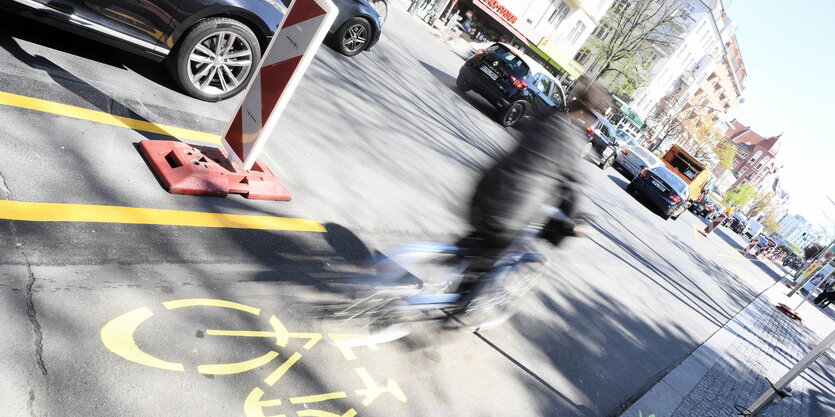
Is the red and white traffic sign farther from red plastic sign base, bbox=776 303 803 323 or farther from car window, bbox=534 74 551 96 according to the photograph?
red plastic sign base, bbox=776 303 803 323

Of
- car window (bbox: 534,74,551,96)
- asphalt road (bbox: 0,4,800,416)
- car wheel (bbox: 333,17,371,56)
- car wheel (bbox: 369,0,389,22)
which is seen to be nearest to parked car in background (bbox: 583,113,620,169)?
car window (bbox: 534,74,551,96)

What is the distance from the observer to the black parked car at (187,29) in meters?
3.89

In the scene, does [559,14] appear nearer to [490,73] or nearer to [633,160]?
[633,160]

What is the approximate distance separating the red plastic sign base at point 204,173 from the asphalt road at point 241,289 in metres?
0.09

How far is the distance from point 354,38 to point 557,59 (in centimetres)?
3710

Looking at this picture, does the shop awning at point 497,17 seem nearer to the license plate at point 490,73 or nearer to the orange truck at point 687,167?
the orange truck at point 687,167

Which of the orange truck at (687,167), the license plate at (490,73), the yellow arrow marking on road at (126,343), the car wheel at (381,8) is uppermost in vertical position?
the orange truck at (687,167)

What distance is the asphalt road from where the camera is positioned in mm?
2326

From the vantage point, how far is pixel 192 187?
3711 mm

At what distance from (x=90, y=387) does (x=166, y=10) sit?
3.42m

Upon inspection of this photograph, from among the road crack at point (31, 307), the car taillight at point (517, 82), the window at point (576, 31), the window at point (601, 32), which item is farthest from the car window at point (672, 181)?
the window at point (601, 32)

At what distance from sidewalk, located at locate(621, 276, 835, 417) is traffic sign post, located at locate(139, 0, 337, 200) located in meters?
3.95

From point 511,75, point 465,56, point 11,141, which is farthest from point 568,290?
point 465,56

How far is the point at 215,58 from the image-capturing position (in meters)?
4.73
